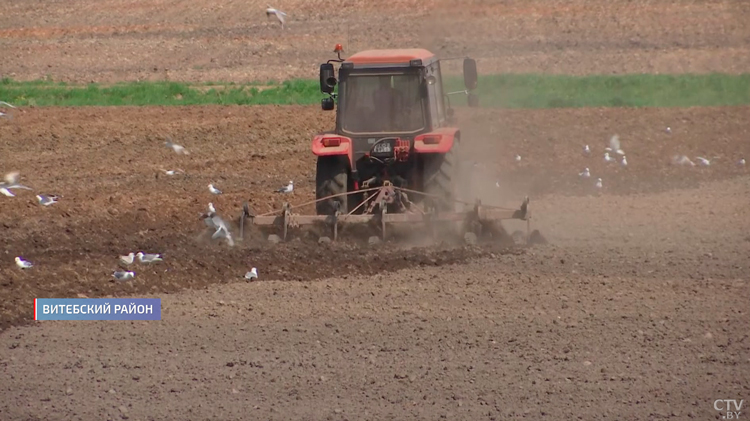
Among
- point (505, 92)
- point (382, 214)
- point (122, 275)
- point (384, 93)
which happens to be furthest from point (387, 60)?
point (505, 92)

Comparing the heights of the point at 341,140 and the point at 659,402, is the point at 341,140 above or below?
above

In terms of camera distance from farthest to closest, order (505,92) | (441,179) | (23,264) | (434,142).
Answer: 1. (505,92)
2. (441,179)
3. (434,142)
4. (23,264)

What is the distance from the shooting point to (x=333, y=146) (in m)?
12.1

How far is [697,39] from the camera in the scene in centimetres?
3609

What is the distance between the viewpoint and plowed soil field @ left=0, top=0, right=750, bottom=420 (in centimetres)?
748

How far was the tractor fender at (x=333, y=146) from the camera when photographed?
11.9 m

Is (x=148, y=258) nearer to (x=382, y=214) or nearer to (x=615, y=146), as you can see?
(x=382, y=214)

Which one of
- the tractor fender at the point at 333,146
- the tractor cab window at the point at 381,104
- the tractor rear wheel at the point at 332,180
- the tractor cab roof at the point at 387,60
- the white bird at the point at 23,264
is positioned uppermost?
the tractor cab roof at the point at 387,60

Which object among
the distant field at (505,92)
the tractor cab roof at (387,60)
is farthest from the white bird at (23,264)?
the distant field at (505,92)

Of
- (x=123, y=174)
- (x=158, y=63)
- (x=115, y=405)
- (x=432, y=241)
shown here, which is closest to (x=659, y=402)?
(x=115, y=405)

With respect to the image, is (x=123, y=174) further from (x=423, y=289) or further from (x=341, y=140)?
(x=423, y=289)

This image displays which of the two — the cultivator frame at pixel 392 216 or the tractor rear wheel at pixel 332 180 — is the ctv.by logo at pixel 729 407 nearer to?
the cultivator frame at pixel 392 216

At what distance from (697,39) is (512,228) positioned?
25.2m

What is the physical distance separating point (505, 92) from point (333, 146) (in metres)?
15.3
